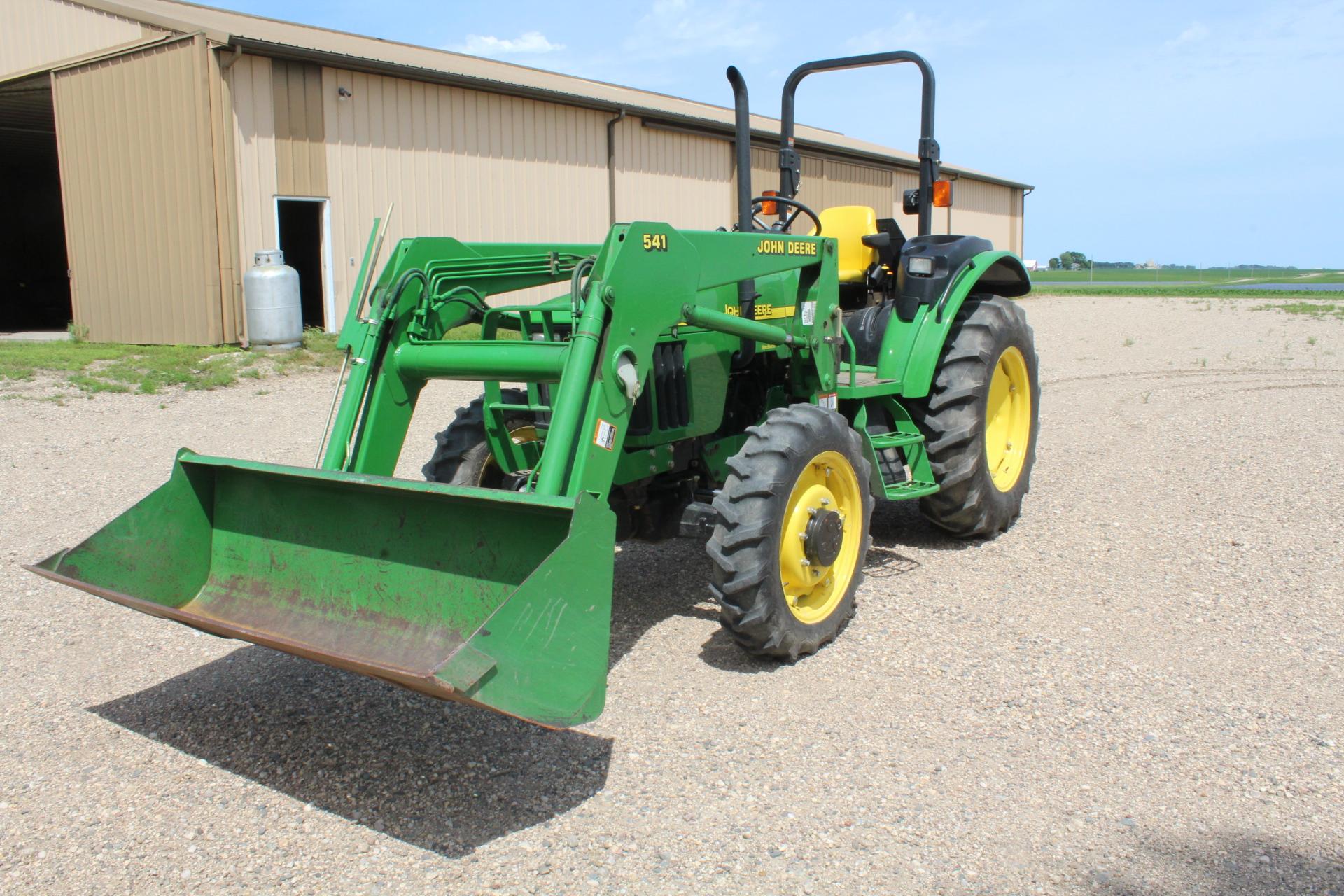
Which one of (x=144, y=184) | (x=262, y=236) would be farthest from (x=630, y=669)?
(x=144, y=184)

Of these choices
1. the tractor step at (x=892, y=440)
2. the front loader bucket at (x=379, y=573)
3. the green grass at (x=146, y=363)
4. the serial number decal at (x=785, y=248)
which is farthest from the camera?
the green grass at (x=146, y=363)

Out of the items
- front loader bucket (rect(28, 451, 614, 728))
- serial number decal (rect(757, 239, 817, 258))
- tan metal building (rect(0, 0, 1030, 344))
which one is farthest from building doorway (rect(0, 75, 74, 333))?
serial number decal (rect(757, 239, 817, 258))

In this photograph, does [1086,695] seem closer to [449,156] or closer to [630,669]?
[630,669]

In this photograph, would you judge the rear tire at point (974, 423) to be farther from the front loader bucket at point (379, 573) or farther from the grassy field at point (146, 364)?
the grassy field at point (146, 364)

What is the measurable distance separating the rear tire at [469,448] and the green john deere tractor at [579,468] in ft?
0.03

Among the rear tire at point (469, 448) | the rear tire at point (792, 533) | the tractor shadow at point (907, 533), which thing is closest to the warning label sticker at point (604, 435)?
the rear tire at point (792, 533)

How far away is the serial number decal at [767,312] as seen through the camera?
4660 millimetres

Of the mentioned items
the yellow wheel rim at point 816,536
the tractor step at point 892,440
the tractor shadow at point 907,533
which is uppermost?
the tractor step at point 892,440

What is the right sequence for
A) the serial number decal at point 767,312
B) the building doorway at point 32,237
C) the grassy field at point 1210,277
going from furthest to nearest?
the grassy field at point 1210,277 → the building doorway at point 32,237 → the serial number decal at point 767,312

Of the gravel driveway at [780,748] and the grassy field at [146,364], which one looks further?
the grassy field at [146,364]

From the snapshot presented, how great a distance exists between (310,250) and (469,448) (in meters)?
12.8

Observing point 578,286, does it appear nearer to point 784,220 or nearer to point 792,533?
point 792,533

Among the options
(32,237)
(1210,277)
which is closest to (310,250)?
(32,237)

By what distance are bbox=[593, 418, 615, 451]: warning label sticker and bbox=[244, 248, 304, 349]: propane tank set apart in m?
10.0
